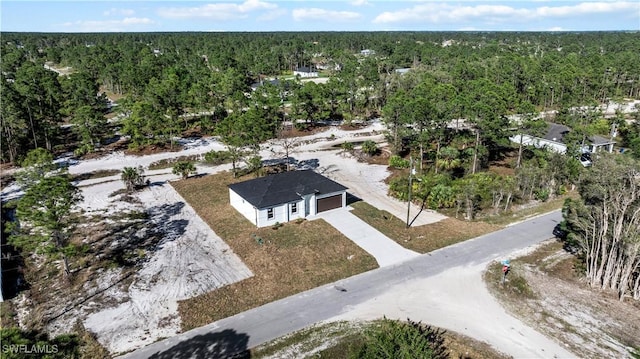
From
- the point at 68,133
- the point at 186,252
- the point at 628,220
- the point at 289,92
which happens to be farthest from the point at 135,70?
the point at 628,220

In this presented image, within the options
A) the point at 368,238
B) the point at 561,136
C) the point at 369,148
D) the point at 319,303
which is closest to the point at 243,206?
the point at 368,238

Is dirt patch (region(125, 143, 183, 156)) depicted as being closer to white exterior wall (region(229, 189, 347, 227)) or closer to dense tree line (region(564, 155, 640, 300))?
white exterior wall (region(229, 189, 347, 227))

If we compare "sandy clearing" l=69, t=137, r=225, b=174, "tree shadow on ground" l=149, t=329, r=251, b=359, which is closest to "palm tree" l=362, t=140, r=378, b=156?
"sandy clearing" l=69, t=137, r=225, b=174

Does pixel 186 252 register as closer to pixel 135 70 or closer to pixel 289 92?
pixel 289 92

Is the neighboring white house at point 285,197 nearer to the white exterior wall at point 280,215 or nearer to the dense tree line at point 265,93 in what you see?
the white exterior wall at point 280,215

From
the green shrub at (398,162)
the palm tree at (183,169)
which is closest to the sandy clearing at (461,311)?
the green shrub at (398,162)

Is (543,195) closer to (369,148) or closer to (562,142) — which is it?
(562,142)

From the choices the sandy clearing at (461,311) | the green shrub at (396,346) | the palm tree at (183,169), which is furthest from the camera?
the palm tree at (183,169)
